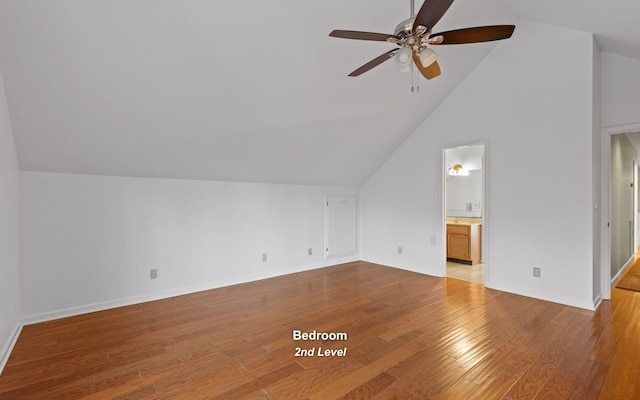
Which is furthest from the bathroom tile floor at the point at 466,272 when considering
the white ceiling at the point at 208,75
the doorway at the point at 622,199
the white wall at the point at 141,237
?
the white ceiling at the point at 208,75

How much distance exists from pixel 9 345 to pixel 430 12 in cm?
392

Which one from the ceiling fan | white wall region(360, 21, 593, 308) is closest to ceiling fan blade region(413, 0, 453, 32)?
the ceiling fan

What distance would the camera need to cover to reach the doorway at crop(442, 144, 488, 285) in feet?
18.3

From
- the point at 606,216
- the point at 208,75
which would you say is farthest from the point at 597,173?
the point at 208,75

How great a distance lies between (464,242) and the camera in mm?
5688

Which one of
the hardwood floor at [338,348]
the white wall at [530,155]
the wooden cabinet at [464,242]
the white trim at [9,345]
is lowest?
the hardwood floor at [338,348]

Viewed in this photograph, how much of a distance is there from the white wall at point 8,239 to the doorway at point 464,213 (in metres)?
5.15

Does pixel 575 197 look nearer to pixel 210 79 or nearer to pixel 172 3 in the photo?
pixel 210 79

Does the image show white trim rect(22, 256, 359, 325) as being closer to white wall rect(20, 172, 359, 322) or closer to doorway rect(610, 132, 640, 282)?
white wall rect(20, 172, 359, 322)

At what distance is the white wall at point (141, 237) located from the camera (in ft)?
10.2

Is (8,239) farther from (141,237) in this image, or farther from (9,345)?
(141,237)

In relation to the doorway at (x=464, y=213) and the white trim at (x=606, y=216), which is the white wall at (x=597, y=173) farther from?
the doorway at (x=464, y=213)

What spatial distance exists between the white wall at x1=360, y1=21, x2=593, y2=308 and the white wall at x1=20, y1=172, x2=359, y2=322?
257 centimetres

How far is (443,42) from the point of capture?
84.7 inches
